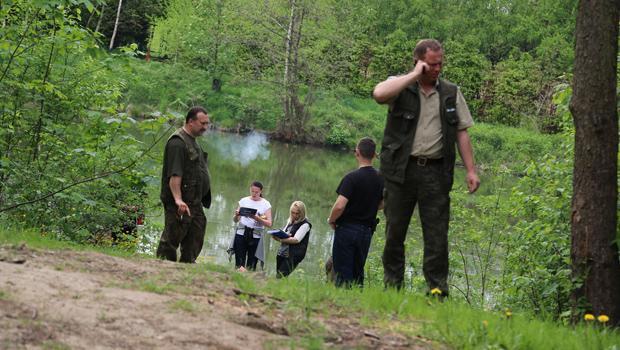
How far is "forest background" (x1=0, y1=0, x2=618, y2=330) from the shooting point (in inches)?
439

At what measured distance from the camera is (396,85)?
24.4 ft

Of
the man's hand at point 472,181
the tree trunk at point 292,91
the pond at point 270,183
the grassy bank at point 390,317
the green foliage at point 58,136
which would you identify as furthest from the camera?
the tree trunk at point 292,91

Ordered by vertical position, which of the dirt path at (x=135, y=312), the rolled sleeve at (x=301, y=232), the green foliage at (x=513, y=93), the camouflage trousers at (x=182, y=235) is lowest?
the dirt path at (x=135, y=312)

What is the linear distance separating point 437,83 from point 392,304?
6.47 ft

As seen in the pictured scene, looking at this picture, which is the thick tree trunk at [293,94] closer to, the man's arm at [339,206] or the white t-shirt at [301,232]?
the white t-shirt at [301,232]

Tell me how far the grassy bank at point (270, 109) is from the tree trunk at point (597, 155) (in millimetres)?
32724

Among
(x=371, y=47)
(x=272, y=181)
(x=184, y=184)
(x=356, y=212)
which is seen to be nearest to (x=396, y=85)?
(x=356, y=212)

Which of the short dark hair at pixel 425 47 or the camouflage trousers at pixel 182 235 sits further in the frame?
the camouflage trousers at pixel 182 235

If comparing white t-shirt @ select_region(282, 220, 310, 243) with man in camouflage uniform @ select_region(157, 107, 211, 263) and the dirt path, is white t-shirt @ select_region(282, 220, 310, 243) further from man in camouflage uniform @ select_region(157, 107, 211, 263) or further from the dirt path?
the dirt path

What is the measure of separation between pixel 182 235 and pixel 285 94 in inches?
1325

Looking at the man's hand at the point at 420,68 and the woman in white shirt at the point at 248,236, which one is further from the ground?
the man's hand at the point at 420,68

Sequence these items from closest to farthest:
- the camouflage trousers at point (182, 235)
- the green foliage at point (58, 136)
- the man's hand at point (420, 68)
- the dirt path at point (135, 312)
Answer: the dirt path at point (135, 312), the man's hand at point (420, 68), the camouflage trousers at point (182, 235), the green foliage at point (58, 136)

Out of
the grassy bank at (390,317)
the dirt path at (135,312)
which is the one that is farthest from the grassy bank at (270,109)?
the dirt path at (135,312)

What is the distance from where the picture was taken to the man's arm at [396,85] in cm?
739
